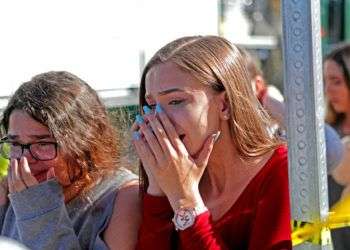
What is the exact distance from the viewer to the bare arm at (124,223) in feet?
6.20

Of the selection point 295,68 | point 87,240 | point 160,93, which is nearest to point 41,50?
point 87,240

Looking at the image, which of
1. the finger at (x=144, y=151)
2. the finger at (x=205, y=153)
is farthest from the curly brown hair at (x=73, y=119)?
the finger at (x=205, y=153)

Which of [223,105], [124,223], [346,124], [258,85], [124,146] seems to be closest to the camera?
[223,105]

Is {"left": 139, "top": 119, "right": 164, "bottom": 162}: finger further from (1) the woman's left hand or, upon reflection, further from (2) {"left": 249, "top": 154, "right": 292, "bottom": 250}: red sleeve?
(1) the woman's left hand

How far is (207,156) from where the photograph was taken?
1.67 meters

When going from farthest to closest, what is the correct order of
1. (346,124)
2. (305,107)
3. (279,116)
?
(279,116), (346,124), (305,107)

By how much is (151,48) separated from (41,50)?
0.61 meters

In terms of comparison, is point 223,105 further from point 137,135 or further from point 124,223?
point 124,223

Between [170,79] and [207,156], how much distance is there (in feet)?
0.66

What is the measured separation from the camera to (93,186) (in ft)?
6.79

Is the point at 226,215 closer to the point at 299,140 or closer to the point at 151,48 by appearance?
the point at 299,140

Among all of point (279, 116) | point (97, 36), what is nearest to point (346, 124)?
point (279, 116)

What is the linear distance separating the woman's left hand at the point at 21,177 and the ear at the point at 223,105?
1.78 feet

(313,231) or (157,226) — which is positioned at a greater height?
(313,231)
